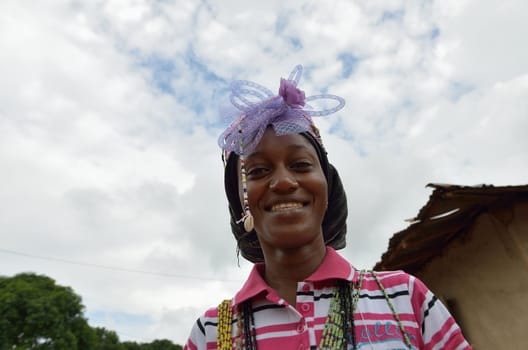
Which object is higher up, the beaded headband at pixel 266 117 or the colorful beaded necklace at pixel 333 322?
the beaded headband at pixel 266 117

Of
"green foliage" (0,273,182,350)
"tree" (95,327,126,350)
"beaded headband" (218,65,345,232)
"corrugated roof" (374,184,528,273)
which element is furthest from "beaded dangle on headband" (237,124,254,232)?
"tree" (95,327,126,350)

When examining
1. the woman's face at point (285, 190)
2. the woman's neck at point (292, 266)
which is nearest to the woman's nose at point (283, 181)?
the woman's face at point (285, 190)

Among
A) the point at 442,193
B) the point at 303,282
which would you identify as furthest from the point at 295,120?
the point at 442,193

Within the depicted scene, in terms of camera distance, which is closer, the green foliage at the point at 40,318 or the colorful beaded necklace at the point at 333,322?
the colorful beaded necklace at the point at 333,322

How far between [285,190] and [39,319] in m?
22.2

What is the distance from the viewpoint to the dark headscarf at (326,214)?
2090 mm

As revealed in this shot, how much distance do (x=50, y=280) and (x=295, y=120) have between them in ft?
87.1

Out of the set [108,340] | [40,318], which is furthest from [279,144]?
[108,340]

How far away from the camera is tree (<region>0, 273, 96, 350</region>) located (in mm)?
19641

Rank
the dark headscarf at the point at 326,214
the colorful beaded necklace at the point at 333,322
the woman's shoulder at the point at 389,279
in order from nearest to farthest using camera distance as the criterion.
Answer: the colorful beaded necklace at the point at 333,322 → the woman's shoulder at the point at 389,279 → the dark headscarf at the point at 326,214

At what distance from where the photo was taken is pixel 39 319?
20.0 m

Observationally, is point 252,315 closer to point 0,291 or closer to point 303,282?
point 303,282

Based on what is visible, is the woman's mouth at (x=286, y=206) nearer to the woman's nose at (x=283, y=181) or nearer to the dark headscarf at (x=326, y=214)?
the woman's nose at (x=283, y=181)

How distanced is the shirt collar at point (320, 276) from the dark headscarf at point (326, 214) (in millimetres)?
285
